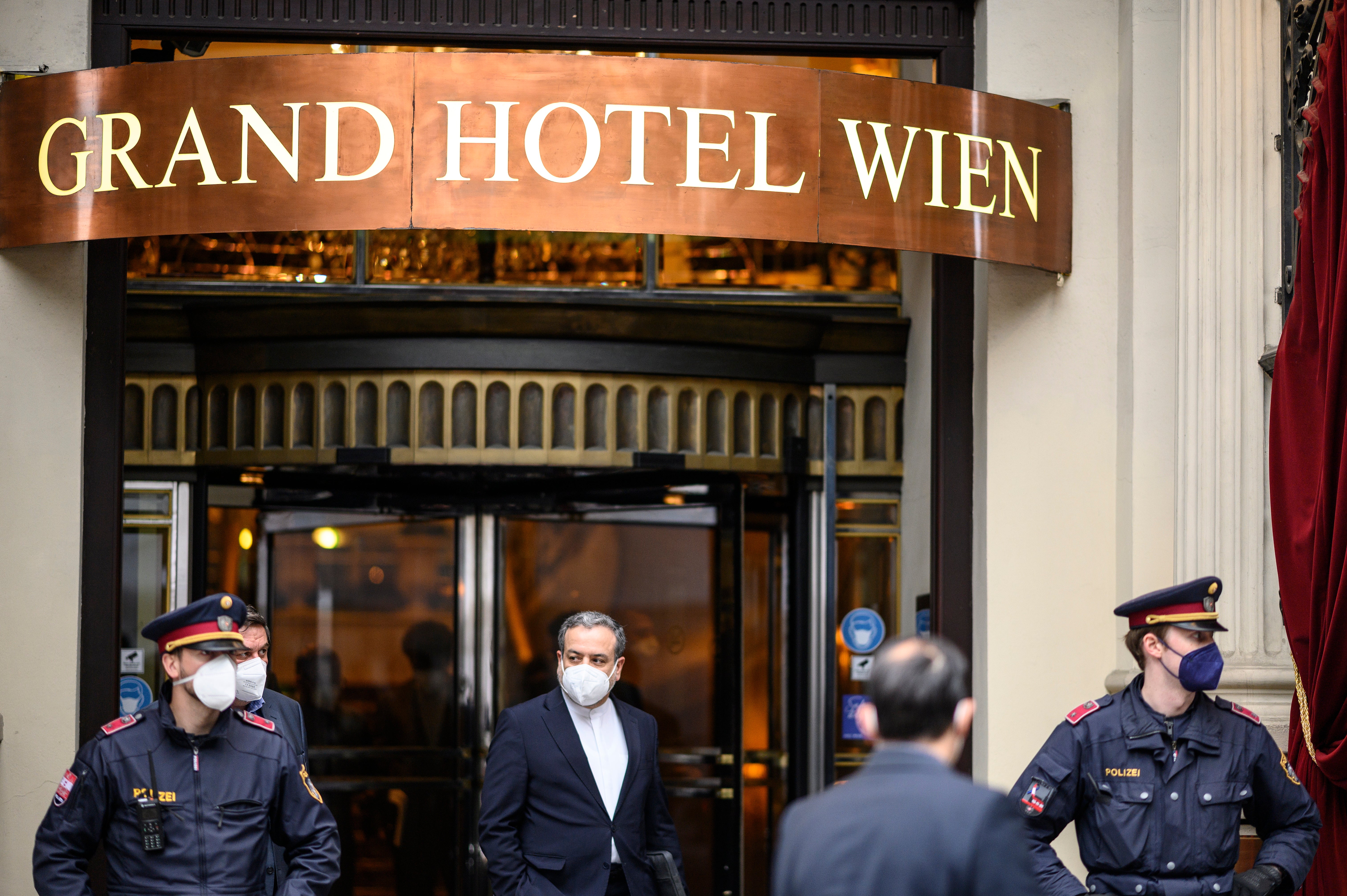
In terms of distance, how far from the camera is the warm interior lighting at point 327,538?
28.1 feet

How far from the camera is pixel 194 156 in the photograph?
5.32 metres

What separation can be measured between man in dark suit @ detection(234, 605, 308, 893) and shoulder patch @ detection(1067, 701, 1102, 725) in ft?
7.42

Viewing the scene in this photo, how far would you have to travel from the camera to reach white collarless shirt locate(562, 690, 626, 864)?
4.94 meters

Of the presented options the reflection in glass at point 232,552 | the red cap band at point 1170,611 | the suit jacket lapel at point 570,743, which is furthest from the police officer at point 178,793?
the reflection in glass at point 232,552

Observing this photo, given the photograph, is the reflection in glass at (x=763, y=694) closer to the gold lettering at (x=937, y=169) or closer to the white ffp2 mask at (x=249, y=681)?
the gold lettering at (x=937, y=169)

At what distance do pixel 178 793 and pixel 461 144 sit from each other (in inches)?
92.1

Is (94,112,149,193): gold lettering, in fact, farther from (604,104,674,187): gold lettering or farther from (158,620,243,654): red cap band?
(158,620,243,654): red cap band

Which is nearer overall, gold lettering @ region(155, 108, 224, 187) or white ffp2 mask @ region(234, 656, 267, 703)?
white ffp2 mask @ region(234, 656, 267, 703)

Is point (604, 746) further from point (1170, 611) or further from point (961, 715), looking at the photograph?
point (961, 715)

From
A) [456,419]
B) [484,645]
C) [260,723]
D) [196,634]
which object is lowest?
[484,645]

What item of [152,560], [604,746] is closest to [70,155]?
[604,746]

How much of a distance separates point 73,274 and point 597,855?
3045mm

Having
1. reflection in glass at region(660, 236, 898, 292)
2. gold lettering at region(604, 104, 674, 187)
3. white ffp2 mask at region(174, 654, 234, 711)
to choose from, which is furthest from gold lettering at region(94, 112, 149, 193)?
reflection in glass at region(660, 236, 898, 292)

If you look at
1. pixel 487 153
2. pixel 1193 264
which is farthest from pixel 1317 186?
pixel 487 153
